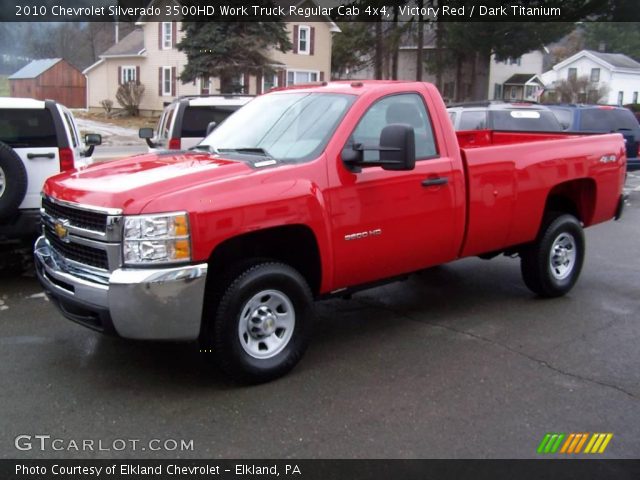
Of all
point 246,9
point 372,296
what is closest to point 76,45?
point 246,9

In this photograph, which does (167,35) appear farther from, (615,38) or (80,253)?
(615,38)

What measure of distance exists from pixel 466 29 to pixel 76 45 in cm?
6130

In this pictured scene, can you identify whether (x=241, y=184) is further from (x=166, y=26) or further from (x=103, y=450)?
(x=166, y=26)

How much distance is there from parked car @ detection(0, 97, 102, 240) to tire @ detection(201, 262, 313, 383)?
10.4 feet

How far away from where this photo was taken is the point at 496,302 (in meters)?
6.51

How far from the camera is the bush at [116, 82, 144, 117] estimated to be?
40.1m

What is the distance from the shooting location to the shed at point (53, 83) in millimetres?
49594

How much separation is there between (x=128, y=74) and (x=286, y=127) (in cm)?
4163

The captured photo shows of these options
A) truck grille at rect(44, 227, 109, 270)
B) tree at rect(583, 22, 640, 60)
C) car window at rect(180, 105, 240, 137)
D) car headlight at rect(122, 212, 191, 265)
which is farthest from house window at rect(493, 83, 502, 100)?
car headlight at rect(122, 212, 191, 265)

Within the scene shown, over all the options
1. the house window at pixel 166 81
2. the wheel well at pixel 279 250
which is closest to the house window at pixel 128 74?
the house window at pixel 166 81

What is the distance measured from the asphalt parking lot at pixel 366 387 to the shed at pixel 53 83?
48324mm

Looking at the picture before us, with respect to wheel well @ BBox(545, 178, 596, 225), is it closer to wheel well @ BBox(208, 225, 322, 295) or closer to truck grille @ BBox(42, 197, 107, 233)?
wheel well @ BBox(208, 225, 322, 295)

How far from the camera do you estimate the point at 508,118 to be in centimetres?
1288

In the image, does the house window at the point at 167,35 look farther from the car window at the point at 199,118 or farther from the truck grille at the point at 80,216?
the truck grille at the point at 80,216
